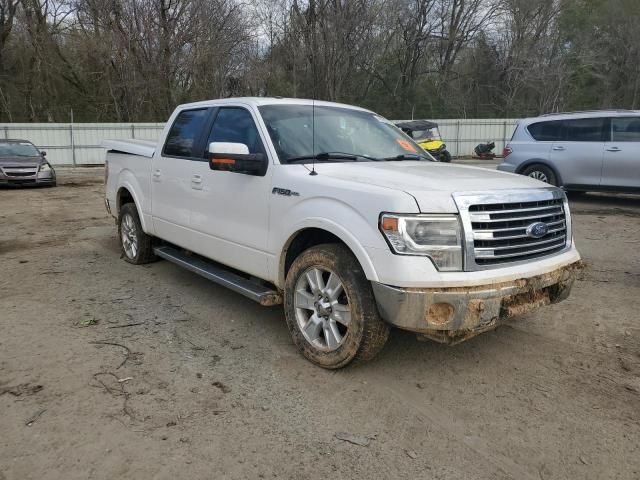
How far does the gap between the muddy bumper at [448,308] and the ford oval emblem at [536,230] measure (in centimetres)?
34

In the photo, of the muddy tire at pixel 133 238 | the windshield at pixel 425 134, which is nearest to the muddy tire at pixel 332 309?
the muddy tire at pixel 133 238

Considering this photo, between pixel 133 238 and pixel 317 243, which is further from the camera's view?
pixel 133 238

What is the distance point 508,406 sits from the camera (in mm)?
3316

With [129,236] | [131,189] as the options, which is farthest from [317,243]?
[129,236]

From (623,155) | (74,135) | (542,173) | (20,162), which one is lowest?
(542,173)

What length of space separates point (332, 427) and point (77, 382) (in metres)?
1.77

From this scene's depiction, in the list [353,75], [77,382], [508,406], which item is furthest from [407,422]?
[353,75]

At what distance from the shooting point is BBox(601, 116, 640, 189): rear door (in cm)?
1047

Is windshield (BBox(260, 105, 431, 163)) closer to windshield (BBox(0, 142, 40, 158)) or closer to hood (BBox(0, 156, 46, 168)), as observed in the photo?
hood (BBox(0, 156, 46, 168))

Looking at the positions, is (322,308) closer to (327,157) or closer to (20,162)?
(327,157)

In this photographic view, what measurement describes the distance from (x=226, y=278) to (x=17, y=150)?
14528 millimetres

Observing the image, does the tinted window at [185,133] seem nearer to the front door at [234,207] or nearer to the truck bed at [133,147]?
the front door at [234,207]

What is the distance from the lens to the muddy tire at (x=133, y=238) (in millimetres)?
6488

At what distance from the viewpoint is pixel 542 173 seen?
11648mm
